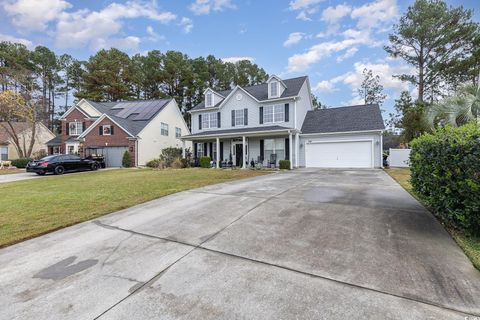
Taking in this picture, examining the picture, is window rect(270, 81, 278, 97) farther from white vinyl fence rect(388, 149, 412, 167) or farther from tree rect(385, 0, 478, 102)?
tree rect(385, 0, 478, 102)

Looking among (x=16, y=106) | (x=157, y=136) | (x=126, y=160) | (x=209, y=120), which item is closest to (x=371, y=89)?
(x=209, y=120)

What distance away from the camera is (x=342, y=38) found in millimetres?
16078

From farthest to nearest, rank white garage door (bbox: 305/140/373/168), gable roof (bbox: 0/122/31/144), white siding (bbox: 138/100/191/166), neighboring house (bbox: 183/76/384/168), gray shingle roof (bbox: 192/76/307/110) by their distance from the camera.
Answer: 1. gable roof (bbox: 0/122/31/144)
2. white siding (bbox: 138/100/191/166)
3. gray shingle roof (bbox: 192/76/307/110)
4. neighboring house (bbox: 183/76/384/168)
5. white garage door (bbox: 305/140/373/168)

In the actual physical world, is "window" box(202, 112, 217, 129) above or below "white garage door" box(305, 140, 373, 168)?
above

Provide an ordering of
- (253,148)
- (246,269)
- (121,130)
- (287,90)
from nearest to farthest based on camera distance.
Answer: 1. (246,269)
2. (287,90)
3. (253,148)
4. (121,130)

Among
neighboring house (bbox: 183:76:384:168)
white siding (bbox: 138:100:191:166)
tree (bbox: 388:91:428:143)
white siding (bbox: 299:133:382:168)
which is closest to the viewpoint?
white siding (bbox: 299:133:382:168)

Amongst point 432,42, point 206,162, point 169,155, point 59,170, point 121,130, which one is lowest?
point 59,170

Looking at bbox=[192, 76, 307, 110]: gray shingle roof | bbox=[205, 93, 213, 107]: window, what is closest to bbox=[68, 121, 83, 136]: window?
bbox=[192, 76, 307, 110]: gray shingle roof

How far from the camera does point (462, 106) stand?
7719mm

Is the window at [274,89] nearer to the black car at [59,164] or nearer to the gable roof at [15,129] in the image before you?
the black car at [59,164]

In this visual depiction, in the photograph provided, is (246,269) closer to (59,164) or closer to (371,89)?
(59,164)

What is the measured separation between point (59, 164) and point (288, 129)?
16609 millimetres

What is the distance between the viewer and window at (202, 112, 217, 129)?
20.8 meters

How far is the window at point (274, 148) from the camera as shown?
17705 millimetres
